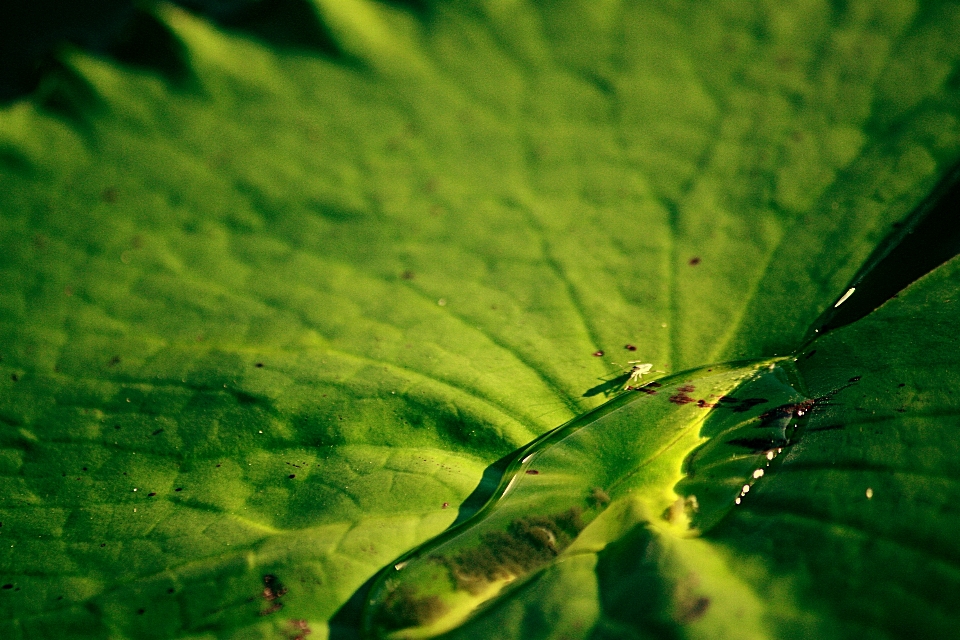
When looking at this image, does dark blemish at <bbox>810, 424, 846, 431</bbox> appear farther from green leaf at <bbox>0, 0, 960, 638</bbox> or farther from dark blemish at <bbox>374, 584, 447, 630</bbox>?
dark blemish at <bbox>374, 584, 447, 630</bbox>

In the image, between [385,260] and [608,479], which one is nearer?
[608,479]

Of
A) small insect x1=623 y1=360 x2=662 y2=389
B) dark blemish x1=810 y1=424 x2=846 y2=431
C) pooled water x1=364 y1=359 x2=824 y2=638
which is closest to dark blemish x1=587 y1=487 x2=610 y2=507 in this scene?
pooled water x1=364 y1=359 x2=824 y2=638

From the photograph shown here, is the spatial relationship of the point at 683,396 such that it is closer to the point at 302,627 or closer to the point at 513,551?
the point at 513,551

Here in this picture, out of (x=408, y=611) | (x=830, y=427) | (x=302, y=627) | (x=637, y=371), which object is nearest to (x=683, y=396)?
(x=637, y=371)

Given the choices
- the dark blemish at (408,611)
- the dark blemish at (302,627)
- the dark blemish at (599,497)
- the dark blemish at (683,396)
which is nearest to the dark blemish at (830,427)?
the dark blemish at (683,396)

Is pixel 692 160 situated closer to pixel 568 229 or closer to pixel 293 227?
pixel 568 229
